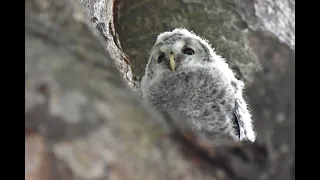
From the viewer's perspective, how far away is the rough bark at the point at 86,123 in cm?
27

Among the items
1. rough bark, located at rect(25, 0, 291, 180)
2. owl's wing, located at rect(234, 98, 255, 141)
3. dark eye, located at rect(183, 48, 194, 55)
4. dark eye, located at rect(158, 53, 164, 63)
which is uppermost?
dark eye, located at rect(183, 48, 194, 55)

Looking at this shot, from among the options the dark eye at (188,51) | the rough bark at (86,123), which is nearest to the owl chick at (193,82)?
the dark eye at (188,51)

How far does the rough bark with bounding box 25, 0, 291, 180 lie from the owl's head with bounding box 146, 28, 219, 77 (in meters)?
0.68

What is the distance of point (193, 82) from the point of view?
1.02 metres

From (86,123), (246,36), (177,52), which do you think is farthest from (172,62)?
(86,123)

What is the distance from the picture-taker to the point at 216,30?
3.52 ft

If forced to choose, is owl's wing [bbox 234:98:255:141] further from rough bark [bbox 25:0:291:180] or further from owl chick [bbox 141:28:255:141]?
rough bark [bbox 25:0:291:180]

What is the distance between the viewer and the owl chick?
0.96 meters

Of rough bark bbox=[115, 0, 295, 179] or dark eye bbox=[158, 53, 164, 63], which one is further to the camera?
dark eye bbox=[158, 53, 164, 63]

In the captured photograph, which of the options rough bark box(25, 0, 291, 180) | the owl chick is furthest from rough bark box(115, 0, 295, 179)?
rough bark box(25, 0, 291, 180)

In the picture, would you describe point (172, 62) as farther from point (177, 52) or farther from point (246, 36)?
point (246, 36)

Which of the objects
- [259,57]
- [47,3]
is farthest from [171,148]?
[259,57]

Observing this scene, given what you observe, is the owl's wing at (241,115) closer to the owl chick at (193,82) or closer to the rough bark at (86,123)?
the owl chick at (193,82)

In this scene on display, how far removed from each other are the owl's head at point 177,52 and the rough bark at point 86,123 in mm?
675
